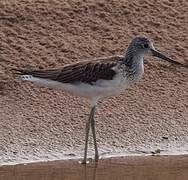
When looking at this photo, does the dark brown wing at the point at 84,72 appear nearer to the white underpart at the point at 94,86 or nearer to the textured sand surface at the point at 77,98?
the white underpart at the point at 94,86

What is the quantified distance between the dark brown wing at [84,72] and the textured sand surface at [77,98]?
854 millimetres

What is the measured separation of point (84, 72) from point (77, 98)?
156cm

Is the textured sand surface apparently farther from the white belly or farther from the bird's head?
the bird's head

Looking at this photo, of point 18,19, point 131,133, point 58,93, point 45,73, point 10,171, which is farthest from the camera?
point 18,19

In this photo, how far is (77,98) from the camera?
1237cm

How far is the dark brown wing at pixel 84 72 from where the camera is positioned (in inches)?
424

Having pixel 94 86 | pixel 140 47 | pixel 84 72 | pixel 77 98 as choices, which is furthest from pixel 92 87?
pixel 77 98

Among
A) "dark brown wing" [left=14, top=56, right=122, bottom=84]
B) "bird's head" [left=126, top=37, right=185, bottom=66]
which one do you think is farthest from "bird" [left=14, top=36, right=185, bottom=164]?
"bird's head" [left=126, top=37, right=185, bottom=66]

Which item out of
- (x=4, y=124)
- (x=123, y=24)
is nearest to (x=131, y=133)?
(x=4, y=124)

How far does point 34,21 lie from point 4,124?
275 centimetres

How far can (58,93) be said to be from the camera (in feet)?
40.9

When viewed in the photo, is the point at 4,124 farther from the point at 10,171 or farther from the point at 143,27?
the point at 143,27

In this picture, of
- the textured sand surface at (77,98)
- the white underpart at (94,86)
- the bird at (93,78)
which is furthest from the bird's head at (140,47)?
the textured sand surface at (77,98)

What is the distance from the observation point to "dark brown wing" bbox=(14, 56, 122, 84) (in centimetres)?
1078
